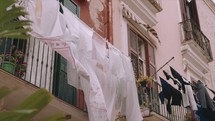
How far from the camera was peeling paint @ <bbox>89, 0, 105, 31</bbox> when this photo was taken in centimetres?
948

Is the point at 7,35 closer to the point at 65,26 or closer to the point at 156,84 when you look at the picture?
the point at 65,26

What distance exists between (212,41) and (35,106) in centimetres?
1480

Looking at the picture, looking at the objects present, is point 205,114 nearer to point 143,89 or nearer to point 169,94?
point 169,94

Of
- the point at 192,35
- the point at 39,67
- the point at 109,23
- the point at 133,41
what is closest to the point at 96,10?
the point at 109,23

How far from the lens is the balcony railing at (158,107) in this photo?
9422 mm

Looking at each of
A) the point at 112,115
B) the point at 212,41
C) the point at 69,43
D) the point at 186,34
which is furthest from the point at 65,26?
the point at 212,41

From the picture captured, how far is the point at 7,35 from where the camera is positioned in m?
2.87

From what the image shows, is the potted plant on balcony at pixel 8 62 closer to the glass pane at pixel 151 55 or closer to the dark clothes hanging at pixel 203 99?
the glass pane at pixel 151 55

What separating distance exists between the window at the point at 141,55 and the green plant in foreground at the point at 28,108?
7448 millimetres

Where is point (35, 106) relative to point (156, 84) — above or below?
below

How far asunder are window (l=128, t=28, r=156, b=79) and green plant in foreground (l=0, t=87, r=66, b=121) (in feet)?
24.4

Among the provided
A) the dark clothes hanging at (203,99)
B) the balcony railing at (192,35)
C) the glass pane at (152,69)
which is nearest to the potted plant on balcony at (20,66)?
the glass pane at (152,69)

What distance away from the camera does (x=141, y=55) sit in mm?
11266

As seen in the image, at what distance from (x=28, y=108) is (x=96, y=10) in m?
7.18
